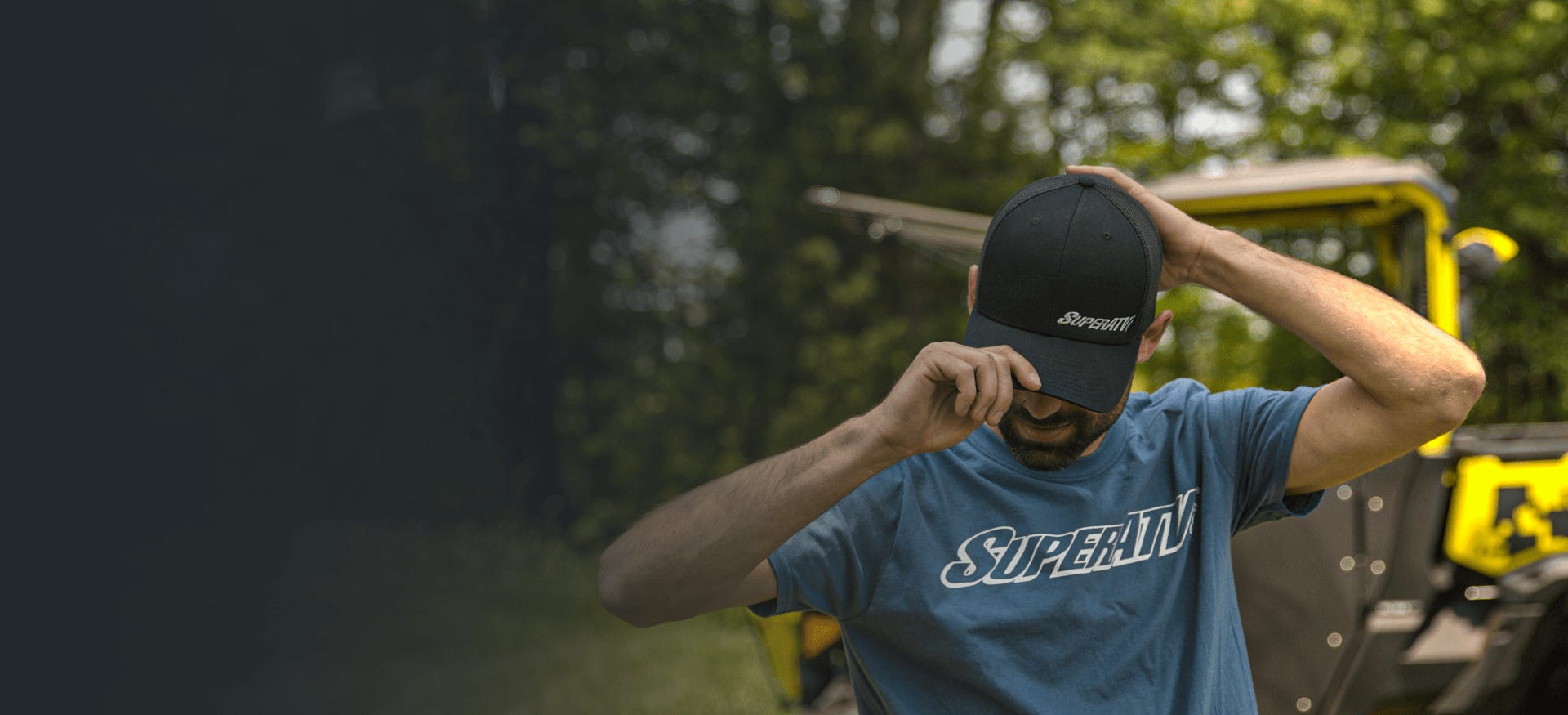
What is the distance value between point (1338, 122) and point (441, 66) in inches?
273

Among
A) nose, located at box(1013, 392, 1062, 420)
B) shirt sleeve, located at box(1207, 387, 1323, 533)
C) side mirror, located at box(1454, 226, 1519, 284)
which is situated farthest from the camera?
side mirror, located at box(1454, 226, 1519, 284)

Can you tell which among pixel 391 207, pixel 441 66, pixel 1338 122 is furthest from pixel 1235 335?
pixel 391 207

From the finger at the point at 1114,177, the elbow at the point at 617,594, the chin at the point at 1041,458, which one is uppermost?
the finger at the point at 1114,177

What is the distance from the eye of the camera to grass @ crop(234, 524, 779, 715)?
177 cm

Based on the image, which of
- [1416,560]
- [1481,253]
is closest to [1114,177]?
[1481,253]

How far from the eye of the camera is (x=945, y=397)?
1357 mm

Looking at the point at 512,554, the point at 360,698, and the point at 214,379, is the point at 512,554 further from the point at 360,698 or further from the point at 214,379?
the point at 214,379

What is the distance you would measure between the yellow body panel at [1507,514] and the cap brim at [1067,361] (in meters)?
2.67

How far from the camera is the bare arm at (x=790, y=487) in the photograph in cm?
133

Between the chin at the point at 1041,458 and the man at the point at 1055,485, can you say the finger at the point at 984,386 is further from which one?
the chin at the point at 1041,458

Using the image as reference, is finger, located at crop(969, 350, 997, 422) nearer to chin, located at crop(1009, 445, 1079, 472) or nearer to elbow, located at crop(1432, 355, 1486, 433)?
chin, located at crop(1009, 445, 1079, 472)

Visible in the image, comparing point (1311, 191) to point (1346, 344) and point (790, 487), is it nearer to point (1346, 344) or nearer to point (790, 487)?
point (1346, 344)

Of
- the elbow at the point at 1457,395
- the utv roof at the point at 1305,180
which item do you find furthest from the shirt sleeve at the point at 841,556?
the utv roof at the point at 1305,180

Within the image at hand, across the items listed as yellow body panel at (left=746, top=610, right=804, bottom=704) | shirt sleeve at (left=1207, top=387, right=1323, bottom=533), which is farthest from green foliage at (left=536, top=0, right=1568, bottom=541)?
shirt sleeve at (left=1207, top=387, right=1323, bottom=533)
